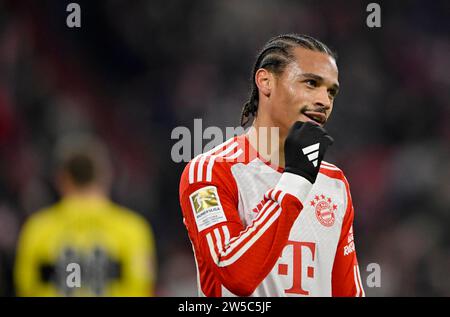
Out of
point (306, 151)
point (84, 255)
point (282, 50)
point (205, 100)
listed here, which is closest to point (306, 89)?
point (282, 50)

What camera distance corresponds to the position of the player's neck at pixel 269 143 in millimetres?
3062

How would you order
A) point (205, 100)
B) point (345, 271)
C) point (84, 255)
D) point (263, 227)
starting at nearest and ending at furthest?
point (263, 227) → point (345, 271) → point (84, 255) → point (205, 100)

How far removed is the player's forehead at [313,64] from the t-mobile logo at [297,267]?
605 mm

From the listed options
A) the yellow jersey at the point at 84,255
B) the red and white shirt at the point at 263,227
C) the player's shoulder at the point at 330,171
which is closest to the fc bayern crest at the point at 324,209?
the red and white shirt at the point at 263,227

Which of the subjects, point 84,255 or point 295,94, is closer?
point 295,94

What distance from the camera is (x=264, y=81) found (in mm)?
3150

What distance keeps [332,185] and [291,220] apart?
1.87 ft

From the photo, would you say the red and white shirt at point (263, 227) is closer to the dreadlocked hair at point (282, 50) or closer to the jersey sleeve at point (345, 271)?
the jersey sleeve at point (345, 271)

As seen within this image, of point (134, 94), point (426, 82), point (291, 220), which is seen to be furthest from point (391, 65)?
point (291, 220)

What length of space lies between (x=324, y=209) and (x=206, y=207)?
510 millimetres

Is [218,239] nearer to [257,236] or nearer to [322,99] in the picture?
[257,236]

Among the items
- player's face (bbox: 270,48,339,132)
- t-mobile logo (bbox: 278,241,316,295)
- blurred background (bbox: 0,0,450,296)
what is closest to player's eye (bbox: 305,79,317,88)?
player's face (bbox: 270,48,339,132)
